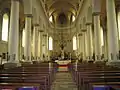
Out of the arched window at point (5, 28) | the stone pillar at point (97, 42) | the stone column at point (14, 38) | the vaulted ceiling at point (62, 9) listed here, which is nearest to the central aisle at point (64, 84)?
the stone column at point (14, 38)

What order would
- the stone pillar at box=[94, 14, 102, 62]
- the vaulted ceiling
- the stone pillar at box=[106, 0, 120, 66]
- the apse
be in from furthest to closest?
the apse
the vaulted ceiling
the stone pillar at box=[94, 14, 102, 62]
the stone pillar at box=[106, 0, 120, 66]

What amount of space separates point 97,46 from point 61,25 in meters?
25.4

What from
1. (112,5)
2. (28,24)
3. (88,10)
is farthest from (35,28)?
(112,5)

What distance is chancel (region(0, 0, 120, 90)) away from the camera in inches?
206

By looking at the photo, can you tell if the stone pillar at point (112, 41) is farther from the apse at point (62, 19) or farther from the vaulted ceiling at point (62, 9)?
the apse at point (62, 19)

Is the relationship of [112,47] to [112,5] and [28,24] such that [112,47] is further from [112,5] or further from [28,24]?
[28,24]

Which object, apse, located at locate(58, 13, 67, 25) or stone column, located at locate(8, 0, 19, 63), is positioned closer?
stone column, located at locate(8, 0, 19, 63)

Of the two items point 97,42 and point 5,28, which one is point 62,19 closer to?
point 5,28

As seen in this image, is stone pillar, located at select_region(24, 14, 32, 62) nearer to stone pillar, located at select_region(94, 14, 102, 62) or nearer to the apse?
stone pillar, located at select_region(94, 14, 102, 62)

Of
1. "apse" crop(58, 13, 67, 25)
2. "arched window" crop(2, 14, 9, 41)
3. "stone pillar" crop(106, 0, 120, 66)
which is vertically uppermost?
"apse" crop(58, 13, 67, 25)

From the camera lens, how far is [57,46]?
3909cm

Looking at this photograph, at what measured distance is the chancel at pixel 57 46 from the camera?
524 centimetres

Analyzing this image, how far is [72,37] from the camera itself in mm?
38156

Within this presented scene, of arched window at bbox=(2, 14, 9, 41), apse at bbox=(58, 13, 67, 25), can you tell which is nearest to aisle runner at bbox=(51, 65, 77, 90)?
arched window at bbox=(2, 14, 9, 41)
